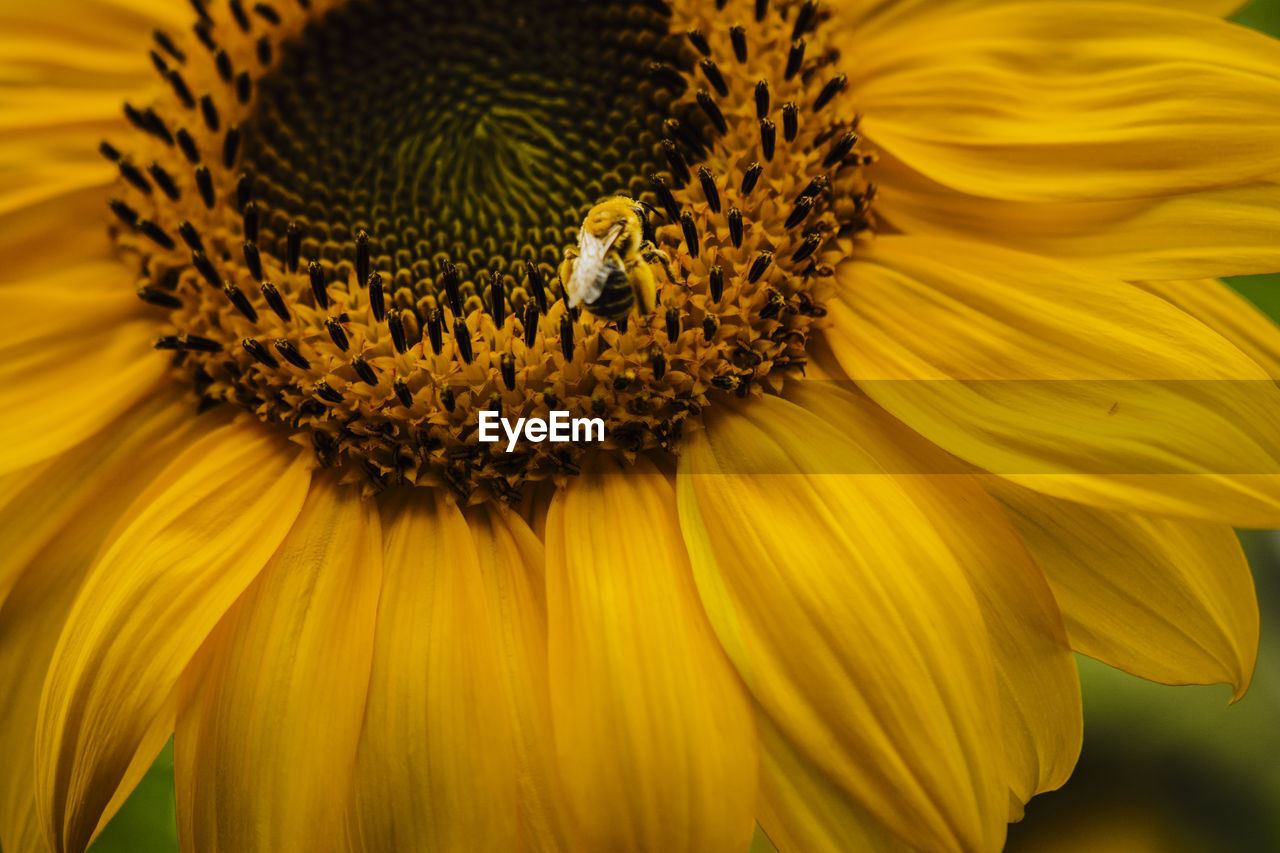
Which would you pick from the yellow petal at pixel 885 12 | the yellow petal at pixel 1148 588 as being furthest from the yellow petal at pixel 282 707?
the yellow petal at pixel 885 12

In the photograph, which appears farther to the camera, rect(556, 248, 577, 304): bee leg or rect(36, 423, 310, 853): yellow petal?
rect(556, 248, 577, 304): bee leg

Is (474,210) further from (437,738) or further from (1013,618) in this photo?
(1013,618)

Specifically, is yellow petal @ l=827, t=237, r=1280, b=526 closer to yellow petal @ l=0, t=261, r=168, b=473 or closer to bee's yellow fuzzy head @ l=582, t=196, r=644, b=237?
bee's yellow fuzzy head @ l=582, t=196, r=644, b=237

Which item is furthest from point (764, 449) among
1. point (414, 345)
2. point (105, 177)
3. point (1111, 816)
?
point (105, 177)

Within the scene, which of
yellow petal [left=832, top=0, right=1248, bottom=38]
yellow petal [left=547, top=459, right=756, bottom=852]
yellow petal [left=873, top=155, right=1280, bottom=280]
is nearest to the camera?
yellow petal [left=547, top=459, right=756, bottom=852]

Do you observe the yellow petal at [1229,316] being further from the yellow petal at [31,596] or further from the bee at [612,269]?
the yellow petal at [31,596]

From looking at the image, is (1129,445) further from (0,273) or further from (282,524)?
(0,273)

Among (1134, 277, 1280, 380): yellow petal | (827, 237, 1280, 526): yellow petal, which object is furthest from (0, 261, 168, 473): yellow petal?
(1134, 277, 1280, 380): yellow petal

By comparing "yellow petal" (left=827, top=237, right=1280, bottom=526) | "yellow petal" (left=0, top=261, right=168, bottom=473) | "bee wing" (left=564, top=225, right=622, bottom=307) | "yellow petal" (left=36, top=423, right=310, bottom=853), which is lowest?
"yellow petal" (left=36, top=423, right=310, bottom=853)
